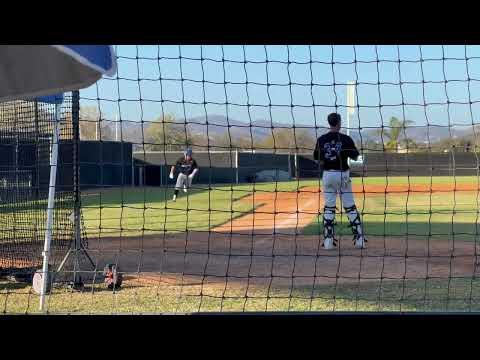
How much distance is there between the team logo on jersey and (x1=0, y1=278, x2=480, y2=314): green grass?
2.56 m

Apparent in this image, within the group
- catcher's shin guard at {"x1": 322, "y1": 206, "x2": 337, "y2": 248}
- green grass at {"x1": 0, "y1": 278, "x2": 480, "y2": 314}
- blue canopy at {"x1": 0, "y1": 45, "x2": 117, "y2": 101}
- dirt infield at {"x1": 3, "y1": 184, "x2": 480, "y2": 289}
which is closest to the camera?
blue canopy at {"x1": 0, "y1": 45, "x2": 117, "y2": 101}

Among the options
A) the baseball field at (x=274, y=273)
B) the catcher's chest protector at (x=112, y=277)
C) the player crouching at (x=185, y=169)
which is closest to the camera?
the baseball field at (x=274, y=273)

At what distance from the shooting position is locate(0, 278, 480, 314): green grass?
221 inches

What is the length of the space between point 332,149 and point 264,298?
3.51 meters

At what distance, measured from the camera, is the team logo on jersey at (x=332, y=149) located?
28.9ft

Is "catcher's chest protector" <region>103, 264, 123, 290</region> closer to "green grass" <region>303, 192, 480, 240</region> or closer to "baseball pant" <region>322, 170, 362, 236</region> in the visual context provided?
"baseball pant" <region>322, 170, 362, 236</region>

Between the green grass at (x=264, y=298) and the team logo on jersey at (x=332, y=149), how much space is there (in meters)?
2.56

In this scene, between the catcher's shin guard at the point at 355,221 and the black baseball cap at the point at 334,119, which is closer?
the black baseball cap at the point at 334,119

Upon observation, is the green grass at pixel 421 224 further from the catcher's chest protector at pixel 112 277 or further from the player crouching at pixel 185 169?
the player crouching at pixel 185 169

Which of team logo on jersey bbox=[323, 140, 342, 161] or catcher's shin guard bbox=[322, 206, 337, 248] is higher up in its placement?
team logo on jersey bbox=[323, 140, 342, 161]

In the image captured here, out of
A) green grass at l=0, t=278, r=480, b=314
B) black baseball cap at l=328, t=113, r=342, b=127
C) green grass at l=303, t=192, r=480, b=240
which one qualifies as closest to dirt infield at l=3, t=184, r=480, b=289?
green grass at l=0, t=278, r=480, b=314

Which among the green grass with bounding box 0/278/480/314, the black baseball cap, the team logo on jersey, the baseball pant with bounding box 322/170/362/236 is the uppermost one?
the black baseball cap

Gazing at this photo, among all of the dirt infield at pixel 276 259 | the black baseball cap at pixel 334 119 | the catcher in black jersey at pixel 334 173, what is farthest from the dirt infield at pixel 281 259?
the black baseball cap at pixel 334 119
